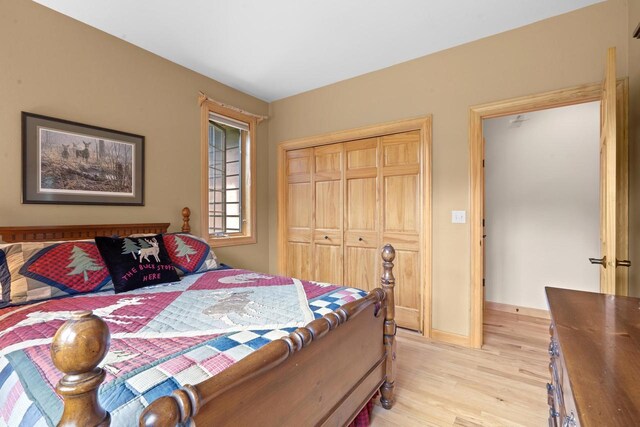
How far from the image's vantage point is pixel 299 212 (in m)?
3.81

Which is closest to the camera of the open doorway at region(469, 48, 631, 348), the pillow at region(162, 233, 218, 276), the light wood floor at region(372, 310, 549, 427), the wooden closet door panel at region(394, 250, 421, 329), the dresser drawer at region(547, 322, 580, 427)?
the dresser drawer at region(547, 322, 580, 427)

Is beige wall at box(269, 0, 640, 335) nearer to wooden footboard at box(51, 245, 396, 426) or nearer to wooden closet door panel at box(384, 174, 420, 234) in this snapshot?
wooden closet door panel at box(384, 174, 420, 234)

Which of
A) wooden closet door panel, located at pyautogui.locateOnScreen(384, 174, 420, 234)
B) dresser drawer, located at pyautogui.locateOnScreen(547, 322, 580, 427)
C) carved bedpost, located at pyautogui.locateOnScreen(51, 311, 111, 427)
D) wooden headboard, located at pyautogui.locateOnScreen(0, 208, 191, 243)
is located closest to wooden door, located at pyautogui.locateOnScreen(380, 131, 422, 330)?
wooden closet door panel, located at pyautogui.locateOnScreen(384, 174, 420, 234)

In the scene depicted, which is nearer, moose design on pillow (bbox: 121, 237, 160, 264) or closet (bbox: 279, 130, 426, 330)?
moose design on pillow (bbox: 121, 237, 160, 264)

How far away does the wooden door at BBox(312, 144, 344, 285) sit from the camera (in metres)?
3.49

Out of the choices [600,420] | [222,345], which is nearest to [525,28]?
[600,420]

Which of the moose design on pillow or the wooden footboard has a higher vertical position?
the moose design on pillow

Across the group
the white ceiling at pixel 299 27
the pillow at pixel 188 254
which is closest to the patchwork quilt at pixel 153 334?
the pillow at pixel 188 254

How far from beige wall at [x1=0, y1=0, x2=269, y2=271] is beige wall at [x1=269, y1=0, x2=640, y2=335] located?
5.10 feet

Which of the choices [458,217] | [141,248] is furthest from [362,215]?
[141,248]

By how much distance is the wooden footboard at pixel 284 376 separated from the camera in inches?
20.4

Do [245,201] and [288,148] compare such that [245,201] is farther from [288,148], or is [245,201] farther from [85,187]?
[85,187]

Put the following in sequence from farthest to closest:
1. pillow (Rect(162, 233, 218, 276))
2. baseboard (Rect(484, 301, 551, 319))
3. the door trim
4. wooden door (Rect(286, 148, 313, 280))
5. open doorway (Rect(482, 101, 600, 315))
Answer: wooden door (Rect(286, 148, 313, 280))
baseboard (Rect(484, 301, 551, 319))
open doorway (Rect(482, 101, 600, 315))
the door trim
pillow (Rect(162, 233, 218, 276))

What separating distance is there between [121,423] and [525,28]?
11.0ft
